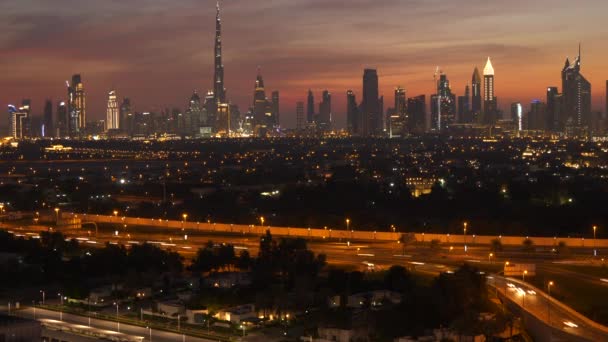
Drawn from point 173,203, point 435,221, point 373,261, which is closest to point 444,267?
point 373,261

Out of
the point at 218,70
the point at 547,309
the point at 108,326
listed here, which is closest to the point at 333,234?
the point at 547,309

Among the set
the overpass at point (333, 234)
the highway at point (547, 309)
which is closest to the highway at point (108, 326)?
the highway at point (547, 309)

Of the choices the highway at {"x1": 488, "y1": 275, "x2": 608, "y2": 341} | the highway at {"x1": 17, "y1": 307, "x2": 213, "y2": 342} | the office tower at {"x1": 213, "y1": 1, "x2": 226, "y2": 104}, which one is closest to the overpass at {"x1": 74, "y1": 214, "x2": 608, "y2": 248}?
the highway at {"x1": 488, "y1": 275, "x2": 608, "y2": 341}

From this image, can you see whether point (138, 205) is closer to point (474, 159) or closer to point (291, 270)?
point (291, 270)

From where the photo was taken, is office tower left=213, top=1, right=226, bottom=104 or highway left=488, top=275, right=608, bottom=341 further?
office tower left=213, top=1, right=226, bottom=104

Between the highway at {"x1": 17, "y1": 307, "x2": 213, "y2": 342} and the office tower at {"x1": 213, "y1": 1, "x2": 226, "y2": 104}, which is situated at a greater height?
the office tower at {"x1": 213, "y1": 1, "x2": 226, "y2": 104}

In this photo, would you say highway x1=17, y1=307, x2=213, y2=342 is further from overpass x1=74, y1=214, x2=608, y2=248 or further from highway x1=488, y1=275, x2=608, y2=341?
overpass x1=74, y1=214, x2=608, y2=248
